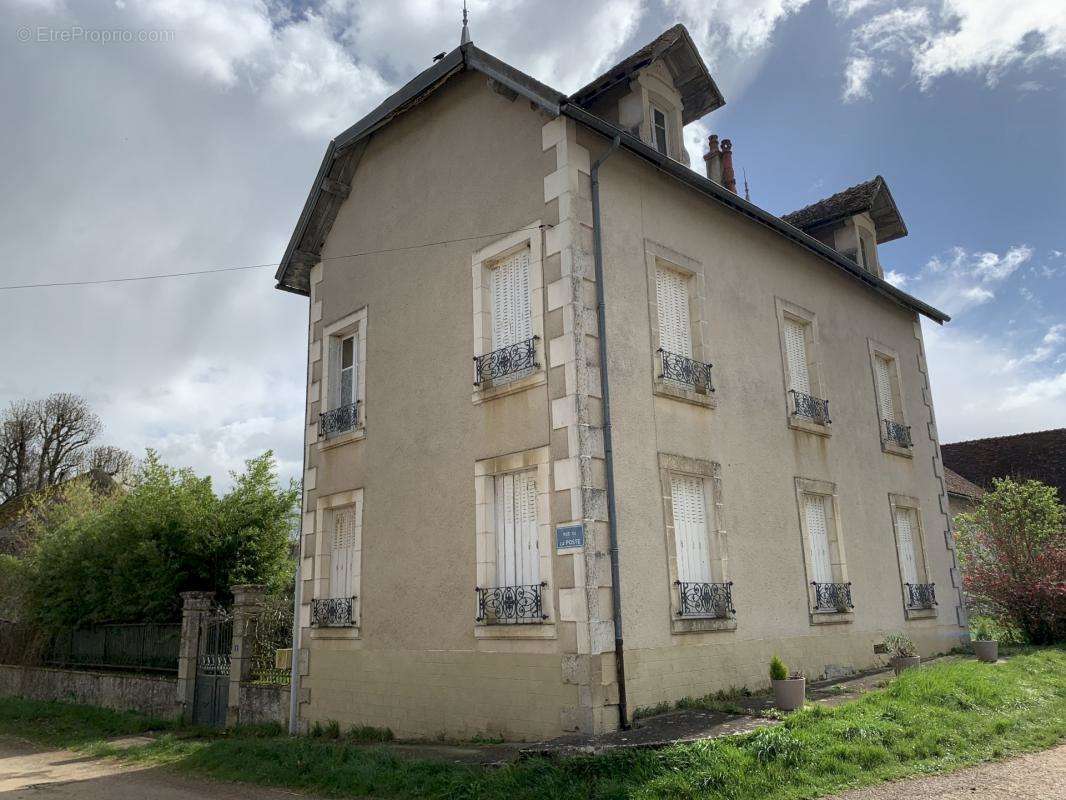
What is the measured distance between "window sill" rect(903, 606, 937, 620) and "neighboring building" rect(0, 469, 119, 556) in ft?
57.5

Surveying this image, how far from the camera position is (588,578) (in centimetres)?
838

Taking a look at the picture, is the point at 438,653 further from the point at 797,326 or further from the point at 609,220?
the point at 797,326

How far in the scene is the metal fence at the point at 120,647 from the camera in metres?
14.4

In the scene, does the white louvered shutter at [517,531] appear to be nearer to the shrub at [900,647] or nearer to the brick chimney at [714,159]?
the shrub at [900,647]

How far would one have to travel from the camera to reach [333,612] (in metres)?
11.6

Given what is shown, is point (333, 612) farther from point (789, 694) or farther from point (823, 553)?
point (823, 553)

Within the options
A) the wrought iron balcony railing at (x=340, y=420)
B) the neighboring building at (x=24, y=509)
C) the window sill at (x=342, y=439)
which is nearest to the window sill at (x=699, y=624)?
the window sill at (x=342, y=439)

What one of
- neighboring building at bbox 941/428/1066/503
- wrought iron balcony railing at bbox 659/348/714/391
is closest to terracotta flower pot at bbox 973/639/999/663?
wrought iron balcony railing at bbox 659/348/714/391

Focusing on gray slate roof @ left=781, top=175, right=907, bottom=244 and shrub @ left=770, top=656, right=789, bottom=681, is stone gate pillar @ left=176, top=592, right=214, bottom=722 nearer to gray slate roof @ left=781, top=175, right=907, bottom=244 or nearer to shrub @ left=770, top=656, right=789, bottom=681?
shrub @ left=770, top=656, right=789, bottom=681

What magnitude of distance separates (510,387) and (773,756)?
4569 mm

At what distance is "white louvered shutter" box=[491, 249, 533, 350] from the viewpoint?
32.9ft

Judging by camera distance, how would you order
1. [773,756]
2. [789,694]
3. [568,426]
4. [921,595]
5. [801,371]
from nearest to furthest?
[773,756]
[789,694]
[568,426]
[801,371]
[921,595]

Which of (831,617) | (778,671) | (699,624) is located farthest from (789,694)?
(831,617)

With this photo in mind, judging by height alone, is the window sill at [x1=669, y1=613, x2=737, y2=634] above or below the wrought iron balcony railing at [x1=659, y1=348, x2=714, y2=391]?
below
